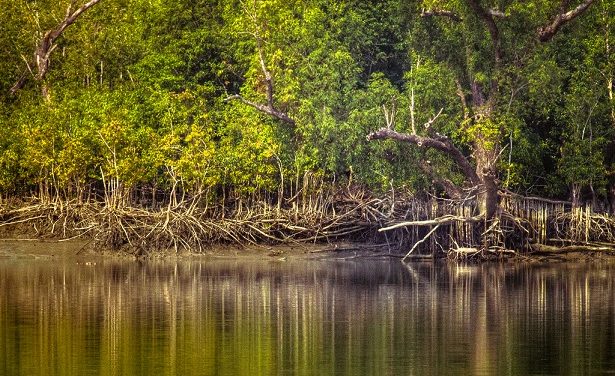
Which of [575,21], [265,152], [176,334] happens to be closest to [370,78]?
[265,152]

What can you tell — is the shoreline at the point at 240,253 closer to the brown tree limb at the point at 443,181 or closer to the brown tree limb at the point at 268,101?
the brown tree limb at the point at 443,181

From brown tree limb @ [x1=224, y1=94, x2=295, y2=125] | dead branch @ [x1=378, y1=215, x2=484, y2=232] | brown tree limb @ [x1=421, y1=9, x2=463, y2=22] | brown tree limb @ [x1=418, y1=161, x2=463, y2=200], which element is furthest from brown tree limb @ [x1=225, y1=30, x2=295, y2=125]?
brown tree limb @ [x1=421, y1=9, x2=463, y2=22]

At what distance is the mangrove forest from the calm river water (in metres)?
2.62

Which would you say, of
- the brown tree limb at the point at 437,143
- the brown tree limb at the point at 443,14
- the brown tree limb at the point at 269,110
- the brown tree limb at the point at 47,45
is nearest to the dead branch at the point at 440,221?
the brown tree limb at the point at 437,143

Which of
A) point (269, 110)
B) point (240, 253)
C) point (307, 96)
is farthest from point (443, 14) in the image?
point (240, 253)

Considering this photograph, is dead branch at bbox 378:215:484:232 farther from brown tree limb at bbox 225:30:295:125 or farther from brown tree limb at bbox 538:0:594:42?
brown tree limb at bbox 538:0:594:42

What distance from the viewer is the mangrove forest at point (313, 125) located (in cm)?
3256

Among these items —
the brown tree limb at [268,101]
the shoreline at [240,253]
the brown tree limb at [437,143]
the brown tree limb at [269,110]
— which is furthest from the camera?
the brown tree limb at [269,110]

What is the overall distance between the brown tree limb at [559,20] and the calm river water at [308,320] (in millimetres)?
5242

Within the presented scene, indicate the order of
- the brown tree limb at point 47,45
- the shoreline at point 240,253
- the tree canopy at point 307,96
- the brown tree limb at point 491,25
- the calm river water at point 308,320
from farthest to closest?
1. the brown tree limb at point 47,45
2. the shoreline at point 240,253
3. the tree canopy at point 307,96
4. the brown tree limb at point 491,25
5. the calm river water at point 308,320

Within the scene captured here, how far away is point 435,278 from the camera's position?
28703 millimetres

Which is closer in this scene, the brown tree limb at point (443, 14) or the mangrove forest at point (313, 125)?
the brown tree limb at point (443, 14)

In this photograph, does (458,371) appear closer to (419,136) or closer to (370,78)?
(419,136)

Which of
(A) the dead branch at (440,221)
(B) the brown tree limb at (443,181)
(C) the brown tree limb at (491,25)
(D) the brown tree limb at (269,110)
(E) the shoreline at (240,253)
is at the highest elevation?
(C) the brown tree limb at (491,25)
